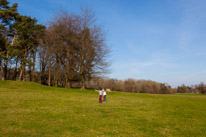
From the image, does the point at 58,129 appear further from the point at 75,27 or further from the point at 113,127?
the point at 75,27

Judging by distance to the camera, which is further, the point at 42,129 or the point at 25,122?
the point at 25,122

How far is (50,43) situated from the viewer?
4072 centimetres

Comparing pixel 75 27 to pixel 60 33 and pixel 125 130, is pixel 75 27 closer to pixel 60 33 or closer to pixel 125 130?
pixel 60 33

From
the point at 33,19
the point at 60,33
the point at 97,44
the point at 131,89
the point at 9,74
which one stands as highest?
the point at 33,19

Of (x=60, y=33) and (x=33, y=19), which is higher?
(x=33, y=19)

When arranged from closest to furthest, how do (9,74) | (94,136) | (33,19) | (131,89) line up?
(94,136) < (33,19) < (9,74) < (131,89)

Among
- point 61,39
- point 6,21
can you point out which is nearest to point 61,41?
point 61,39

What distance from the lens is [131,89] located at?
91938mm

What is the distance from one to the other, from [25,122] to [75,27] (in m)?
34.0

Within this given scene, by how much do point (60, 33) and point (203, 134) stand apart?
3671cm

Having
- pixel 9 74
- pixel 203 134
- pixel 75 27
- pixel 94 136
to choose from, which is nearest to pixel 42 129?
pixel 94 136

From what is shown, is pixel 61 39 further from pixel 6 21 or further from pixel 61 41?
pixel 6 21

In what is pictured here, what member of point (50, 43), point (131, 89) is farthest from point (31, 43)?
point (131, 89)

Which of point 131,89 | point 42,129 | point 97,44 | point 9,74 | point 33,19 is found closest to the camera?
point 42,129
